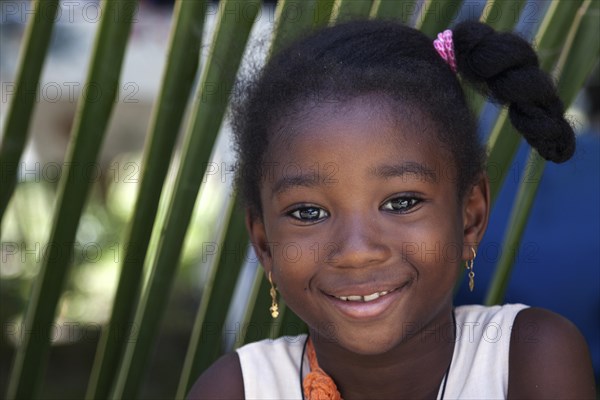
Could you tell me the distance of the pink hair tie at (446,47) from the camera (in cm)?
156

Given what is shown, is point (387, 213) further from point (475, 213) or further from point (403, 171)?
point (475, 213)

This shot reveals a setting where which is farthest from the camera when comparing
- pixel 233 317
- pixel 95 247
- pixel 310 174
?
pixel 95 247

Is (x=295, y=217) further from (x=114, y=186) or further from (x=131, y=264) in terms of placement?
(x=114, y=186)

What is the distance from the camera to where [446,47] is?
5.14 feet

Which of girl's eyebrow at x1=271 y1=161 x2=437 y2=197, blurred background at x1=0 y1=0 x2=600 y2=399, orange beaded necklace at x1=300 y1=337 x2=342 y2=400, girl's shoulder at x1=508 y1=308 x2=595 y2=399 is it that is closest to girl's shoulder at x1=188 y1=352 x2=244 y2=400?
orange beaded necklace at x1=300 y1=337 x2=342 y2=400

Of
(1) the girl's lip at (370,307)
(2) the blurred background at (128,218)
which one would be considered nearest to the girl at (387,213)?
(1) the girl's lip at (370,307)

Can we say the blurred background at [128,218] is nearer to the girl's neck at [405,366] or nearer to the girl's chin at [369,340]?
the girl's neck at [405,366]

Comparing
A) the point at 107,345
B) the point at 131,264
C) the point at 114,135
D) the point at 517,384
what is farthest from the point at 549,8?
the point at 114,135

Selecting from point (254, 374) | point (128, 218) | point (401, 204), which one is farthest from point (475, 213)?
point (128, 218)

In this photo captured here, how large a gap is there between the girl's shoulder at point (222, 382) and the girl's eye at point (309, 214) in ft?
1.11

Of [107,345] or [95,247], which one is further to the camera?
[95,247]

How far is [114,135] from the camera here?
13.6 feet

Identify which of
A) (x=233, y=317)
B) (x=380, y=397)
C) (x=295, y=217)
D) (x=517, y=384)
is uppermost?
(x=295, y=217)

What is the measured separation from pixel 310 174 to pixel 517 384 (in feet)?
1.61
